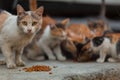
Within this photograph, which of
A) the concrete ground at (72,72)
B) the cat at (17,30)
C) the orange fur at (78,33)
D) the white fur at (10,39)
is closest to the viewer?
the concrete ground at (72,72)

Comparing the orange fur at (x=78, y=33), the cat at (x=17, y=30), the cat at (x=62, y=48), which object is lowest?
the cat at (x=62, y=48)

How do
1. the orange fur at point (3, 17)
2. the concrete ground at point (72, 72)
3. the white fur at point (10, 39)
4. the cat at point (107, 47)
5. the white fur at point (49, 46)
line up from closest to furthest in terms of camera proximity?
the concrete ground at point (72, 72) < the white fur at point (10, 39) < the orange fur at point (3, 17) < the cat at point (107, 47) < the white fur at point (49, 46)

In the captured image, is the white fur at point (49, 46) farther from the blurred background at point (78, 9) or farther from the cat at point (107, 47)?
the blurred background at point (78, 9)

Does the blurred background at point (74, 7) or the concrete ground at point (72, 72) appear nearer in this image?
the concrete ground at point (72, 72)

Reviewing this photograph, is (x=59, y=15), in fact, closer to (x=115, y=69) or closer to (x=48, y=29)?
(x=48, y=29)

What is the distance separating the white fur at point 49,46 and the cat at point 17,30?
0.82 meters

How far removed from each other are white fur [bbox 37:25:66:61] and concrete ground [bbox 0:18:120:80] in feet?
1.39

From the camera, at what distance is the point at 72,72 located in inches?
176

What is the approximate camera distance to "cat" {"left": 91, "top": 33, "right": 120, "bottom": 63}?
17.4 feet

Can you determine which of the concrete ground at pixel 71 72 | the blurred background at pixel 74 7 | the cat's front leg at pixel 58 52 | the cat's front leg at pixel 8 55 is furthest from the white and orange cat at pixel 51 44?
the blurred background at pixel 74 7

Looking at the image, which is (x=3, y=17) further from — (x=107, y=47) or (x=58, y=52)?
(x=107, y=47)

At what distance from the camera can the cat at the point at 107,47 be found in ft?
17.4

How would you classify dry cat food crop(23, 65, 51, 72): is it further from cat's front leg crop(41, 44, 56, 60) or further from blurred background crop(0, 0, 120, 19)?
blurred background crop(0, 0, 120, 19)

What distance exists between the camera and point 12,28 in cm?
453
